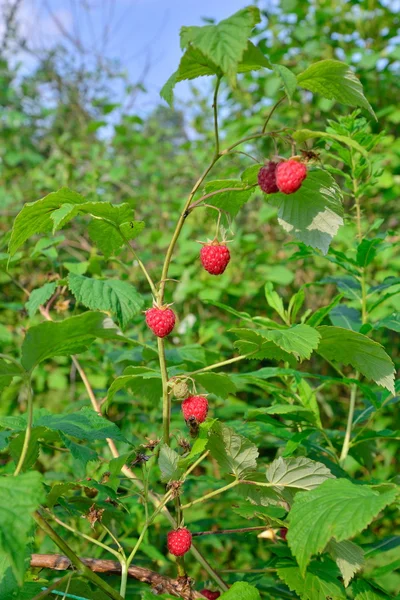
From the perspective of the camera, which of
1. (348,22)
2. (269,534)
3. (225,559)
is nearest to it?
(269,534)

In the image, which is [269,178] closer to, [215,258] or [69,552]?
[215,258]

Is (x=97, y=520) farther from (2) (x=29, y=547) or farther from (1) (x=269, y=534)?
(1) (x=269, y=534)

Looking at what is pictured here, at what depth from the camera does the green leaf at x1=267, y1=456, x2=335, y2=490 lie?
3.01ft

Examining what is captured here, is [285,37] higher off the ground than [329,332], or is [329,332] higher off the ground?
[285,37]

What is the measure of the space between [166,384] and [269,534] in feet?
1.71

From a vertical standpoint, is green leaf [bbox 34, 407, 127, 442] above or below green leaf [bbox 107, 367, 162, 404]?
below

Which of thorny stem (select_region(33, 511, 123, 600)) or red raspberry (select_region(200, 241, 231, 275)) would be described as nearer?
thorny stem (select_region(33, 511, 123, 600))

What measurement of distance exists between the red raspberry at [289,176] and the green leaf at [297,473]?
42cm

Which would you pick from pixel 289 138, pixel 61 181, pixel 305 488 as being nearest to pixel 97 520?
pixel 305 488

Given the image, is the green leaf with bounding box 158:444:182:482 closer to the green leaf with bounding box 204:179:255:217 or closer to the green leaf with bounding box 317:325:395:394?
the green leaf with bounding box 317:325:395:394

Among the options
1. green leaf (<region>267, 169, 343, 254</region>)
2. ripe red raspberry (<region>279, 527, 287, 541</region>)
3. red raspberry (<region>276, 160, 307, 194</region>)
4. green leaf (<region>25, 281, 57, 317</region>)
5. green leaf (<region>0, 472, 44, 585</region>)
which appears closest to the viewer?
green leaf (<region>0, 472, 44, 585</region>)

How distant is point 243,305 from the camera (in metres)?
3.13

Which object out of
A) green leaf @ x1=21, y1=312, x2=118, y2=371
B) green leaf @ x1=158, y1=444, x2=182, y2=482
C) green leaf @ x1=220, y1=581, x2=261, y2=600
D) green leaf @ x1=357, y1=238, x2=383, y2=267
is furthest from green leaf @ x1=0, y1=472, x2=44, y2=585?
green leaf @ x1=357, y1=238, x2=383, y2=267

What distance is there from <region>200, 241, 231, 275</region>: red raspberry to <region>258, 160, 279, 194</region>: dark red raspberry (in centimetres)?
16
